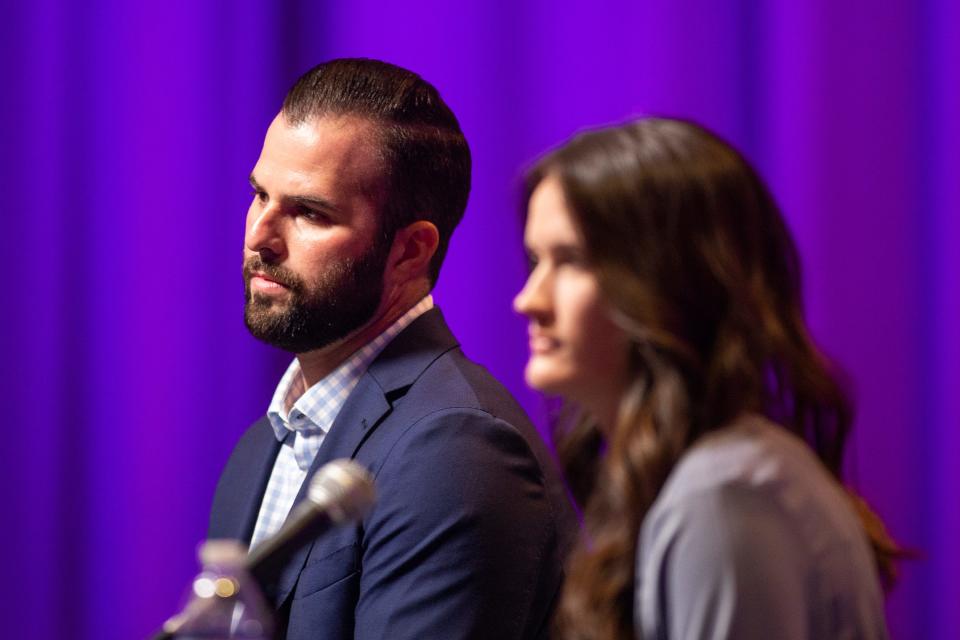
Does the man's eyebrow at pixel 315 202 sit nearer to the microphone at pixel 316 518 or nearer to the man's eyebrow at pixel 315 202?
the man's eyebrow at pixel 315 202

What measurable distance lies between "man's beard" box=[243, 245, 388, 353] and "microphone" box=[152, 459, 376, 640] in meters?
0.62

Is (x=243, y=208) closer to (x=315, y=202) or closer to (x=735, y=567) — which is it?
(x=315, y=202)

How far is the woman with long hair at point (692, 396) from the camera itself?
841 millimetres

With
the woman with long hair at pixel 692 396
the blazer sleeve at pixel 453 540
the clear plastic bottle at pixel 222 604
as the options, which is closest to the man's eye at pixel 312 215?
the blazer sleeve at pixel 453 540

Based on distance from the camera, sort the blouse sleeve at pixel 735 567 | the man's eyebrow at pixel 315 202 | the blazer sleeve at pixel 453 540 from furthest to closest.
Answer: the man's eyebrow at pixel 315 202 < the blazer sleeve at pixel 453 540 < the blouse sleeve at pixel 735 567

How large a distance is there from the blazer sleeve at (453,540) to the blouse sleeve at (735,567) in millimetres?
498

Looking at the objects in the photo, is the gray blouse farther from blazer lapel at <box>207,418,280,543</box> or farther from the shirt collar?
blazer lapel at <box>207,418,280,543</box>

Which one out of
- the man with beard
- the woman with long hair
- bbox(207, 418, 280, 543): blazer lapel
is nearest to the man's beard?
the man with beard

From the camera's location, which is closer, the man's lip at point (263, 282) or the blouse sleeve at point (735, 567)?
the blouse sleeve at point (735, 567)

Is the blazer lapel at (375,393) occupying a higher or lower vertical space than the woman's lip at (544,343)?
lower

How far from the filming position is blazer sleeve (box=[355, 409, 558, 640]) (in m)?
1.32

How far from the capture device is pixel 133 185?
2252 millimetres

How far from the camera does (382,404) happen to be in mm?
1459

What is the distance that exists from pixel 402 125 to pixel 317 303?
0.24 meters
